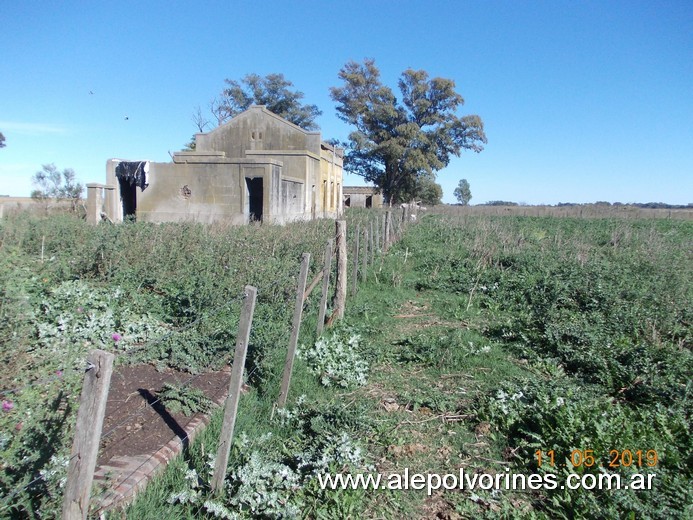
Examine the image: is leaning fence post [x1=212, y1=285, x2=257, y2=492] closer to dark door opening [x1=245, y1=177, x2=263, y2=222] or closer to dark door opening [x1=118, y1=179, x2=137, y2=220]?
dark door opening [x1=245, y1=177, x2=263, y2=222]

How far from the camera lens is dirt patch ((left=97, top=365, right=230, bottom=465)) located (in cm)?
331

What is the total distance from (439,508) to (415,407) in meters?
1.38

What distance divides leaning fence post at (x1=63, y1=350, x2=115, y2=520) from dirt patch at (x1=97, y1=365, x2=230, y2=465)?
91cm

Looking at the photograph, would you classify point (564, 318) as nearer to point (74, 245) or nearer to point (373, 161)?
point (74, 245)

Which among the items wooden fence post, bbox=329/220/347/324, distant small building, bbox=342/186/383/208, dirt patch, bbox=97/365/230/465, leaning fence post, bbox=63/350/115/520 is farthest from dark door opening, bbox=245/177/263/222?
distant small building, bbox=342/186/383/208

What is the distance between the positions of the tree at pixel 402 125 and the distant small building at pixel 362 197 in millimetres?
6344

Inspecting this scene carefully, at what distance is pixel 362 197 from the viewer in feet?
187

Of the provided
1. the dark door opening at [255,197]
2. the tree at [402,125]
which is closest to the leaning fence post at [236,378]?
the dark door opening at [255,197]

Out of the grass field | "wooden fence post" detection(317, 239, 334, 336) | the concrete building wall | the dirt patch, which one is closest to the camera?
the grass field

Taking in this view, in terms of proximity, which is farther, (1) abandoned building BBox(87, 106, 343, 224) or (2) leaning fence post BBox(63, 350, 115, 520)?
(1) abandoned building BBox(87, 106, 343, 224)

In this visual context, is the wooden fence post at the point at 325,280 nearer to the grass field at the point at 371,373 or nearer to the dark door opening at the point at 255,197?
the grass field at the point at 371,373

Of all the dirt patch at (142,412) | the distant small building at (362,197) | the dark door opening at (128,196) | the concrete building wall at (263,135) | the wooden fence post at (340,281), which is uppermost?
the concrete building wall at (263,135)

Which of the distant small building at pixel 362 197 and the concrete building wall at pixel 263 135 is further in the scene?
the distant small building at pixel 362 197

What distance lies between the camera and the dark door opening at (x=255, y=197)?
18609 mm
